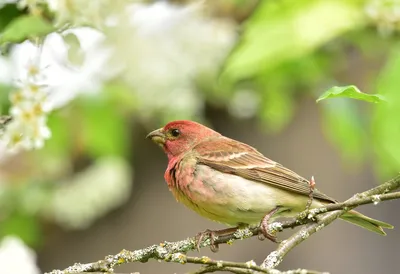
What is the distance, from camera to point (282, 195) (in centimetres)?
236

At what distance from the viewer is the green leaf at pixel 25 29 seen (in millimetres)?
1909

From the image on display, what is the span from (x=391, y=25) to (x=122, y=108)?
1316mm

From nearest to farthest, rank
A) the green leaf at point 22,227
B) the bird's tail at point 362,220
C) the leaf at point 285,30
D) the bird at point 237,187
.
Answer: the bird's tail at point 362,220 → the bird at point 237,187 → the leaf at point 285,30 → the green leaf at point 22,227

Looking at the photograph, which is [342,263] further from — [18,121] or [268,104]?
[18,121]

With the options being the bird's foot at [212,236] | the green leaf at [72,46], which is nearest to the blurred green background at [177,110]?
the green leaf at [72,46]

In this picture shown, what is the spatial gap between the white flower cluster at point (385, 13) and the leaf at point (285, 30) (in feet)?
0.46

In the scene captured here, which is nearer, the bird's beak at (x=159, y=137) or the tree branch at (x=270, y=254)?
the tree branch at (x=270, y=254)

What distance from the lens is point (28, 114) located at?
78.6 inches

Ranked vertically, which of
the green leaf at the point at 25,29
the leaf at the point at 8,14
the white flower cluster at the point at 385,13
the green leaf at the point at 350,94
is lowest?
the green leaf at the point at 350,94

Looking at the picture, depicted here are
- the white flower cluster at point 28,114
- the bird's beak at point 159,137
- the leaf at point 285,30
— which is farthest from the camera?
the bird's beak at point 159,137

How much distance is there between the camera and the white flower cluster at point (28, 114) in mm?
1960

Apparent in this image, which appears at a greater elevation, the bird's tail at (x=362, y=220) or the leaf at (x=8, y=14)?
the leaf at (x=8, y=14)

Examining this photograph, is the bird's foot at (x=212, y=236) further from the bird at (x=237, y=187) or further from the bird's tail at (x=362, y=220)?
the bird's tail at (x=362, y=220)

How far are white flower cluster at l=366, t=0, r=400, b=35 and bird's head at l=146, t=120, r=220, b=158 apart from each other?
75 centimetres
